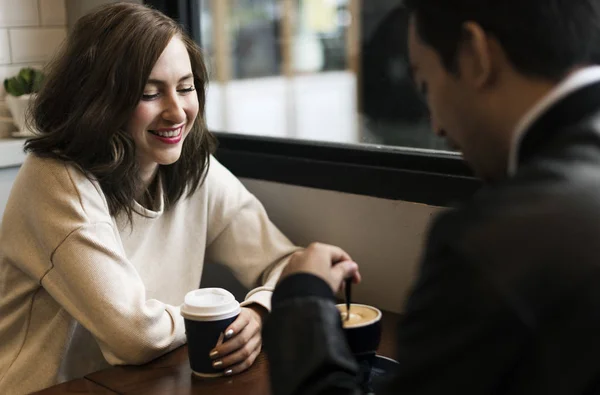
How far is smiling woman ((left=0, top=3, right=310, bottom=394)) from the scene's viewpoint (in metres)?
1.51

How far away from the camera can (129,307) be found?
151 cm

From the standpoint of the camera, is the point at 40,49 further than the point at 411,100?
Yes

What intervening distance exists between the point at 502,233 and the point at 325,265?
36 cm

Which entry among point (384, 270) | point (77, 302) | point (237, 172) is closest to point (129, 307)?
point (77, 302)

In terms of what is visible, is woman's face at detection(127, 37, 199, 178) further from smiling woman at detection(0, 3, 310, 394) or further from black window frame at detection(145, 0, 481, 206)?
black window frame at detection(145, 0, 481, 206)

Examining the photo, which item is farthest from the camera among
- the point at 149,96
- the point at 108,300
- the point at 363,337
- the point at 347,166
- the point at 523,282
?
the point at 347,166

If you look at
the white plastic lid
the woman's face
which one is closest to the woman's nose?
the woman's face

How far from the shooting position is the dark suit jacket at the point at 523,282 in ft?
2.31

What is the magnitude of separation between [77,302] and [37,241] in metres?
0.15

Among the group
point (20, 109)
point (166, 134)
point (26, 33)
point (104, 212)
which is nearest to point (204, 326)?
point (104, 212)

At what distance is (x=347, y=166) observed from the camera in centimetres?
190

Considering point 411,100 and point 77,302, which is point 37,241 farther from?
point 411,100

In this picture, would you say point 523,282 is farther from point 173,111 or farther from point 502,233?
point 173,111

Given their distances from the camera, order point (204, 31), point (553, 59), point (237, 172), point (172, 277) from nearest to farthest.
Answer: point (553, 59) < point (172, 277) < point (237, 172) < point (204, 31)
